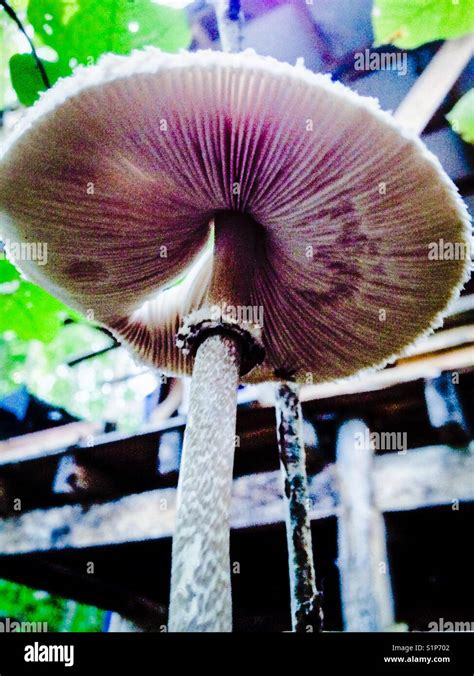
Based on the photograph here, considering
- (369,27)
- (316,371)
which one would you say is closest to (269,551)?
(316,371)

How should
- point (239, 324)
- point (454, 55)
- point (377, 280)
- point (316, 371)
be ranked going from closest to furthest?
point (239, 324), point (377, 280), point (316, 371), point (454, 55)

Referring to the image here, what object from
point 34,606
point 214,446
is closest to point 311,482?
point 214,446

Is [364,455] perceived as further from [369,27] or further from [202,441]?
[369,27]

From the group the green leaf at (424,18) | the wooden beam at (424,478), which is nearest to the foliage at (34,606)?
the wooden beam at (424,478)

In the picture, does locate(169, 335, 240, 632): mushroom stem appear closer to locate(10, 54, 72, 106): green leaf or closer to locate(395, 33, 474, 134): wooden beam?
locate(10, 54, 72, 106): green leaf

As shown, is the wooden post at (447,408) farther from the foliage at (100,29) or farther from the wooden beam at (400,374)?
the foliage at (100,29)

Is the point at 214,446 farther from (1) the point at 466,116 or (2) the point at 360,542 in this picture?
(2) the point at 360,542
